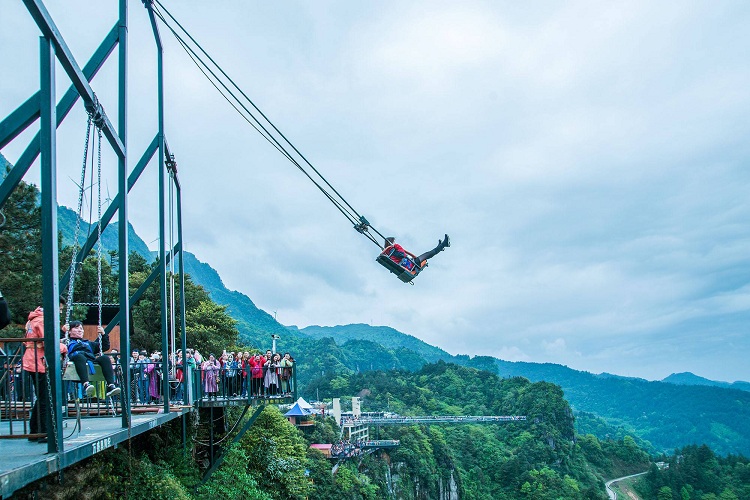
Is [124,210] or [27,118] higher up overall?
[27,118]

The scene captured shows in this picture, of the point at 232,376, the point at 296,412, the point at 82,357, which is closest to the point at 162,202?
the point at 232,376

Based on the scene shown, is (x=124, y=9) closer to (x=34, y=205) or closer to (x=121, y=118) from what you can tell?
(x=121, y=118)

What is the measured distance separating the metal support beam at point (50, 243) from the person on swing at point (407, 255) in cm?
905

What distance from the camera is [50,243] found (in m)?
5.63

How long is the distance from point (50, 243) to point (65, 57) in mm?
1988

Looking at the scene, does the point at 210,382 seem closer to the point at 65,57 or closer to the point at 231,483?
the point at 231,483

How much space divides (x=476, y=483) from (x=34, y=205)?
9956 cm

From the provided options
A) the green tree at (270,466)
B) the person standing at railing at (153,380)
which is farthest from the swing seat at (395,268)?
the green tree at (270,466)

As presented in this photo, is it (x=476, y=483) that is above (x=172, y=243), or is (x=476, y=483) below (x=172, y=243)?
below

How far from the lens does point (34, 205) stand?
21.5 m

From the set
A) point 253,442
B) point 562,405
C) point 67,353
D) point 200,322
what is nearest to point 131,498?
point 67,353

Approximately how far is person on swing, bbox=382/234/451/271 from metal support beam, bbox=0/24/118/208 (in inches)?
274

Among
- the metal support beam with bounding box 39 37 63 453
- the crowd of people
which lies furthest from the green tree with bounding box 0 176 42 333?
the metal support beam with bounding box 39 37 63 453

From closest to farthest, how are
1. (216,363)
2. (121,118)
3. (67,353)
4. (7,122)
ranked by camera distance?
(7,122), (67,353), (121,118), (216,363)
